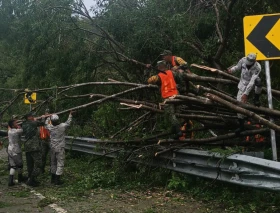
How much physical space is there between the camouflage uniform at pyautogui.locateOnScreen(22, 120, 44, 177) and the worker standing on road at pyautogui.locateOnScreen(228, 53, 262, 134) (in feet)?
16.9

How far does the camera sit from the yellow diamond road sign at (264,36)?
6652mm

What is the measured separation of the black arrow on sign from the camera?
6656 millimetres

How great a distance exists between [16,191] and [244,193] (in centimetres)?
521

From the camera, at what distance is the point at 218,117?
26.4 ft

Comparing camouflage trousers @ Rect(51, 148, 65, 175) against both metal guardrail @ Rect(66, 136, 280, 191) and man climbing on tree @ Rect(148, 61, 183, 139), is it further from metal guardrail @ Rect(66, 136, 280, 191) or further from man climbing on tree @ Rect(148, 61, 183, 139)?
man climbing on tree @ Rect(148, 61, 183, 139)

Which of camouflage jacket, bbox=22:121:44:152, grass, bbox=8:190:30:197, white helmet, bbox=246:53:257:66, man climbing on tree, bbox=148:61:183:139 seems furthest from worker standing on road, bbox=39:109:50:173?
white helmet, bbox=246:53:257:66

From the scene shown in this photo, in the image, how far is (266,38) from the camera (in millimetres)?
6668

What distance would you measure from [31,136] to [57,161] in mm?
916

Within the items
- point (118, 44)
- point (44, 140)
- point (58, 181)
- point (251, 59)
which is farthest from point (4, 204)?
point (118, 44)

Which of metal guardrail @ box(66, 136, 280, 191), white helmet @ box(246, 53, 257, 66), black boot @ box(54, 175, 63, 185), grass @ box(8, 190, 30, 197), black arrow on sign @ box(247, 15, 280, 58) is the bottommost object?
grass @ box(8, 190, 30, 197)

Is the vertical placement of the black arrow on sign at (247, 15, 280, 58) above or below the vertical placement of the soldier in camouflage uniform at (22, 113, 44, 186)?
above

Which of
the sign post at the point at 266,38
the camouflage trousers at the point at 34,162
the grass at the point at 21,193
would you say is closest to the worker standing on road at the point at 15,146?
the camouflage trousers at the point at 34,162

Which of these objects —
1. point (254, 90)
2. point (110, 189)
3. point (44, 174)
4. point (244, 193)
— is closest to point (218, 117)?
point (254, 90)

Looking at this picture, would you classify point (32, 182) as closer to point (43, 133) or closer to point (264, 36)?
point (43, 133)
